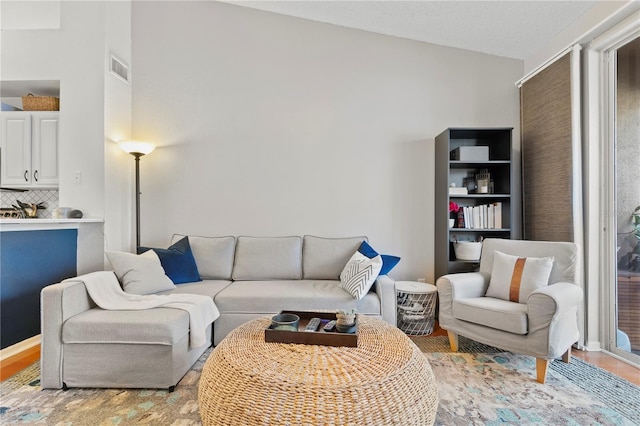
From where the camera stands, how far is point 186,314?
2123 mm

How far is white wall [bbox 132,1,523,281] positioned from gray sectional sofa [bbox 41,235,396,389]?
1.25ft

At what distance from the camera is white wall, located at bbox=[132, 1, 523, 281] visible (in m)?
3.47

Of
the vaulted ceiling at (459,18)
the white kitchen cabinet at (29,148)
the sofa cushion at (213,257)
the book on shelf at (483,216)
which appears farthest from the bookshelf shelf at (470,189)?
the white kitchen cabinet at (29,148)

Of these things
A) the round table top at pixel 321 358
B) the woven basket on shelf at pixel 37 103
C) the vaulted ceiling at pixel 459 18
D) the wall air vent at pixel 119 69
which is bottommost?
the round table top at pixel 321 358

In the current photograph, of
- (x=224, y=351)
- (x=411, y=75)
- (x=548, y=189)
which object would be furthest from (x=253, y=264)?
(x=548, y=189)

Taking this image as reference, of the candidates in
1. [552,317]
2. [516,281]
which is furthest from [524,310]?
[516,281]

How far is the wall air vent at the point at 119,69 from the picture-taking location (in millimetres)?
3252

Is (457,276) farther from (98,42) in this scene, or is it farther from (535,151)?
(98,42)

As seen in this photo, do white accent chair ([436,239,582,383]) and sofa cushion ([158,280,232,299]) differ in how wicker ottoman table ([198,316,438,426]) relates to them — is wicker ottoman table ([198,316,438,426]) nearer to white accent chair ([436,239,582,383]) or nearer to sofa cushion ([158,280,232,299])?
white accent chair ([436,239,582,383])

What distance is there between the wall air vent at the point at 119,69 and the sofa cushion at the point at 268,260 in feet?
6.93

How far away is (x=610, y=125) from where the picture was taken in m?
2.56

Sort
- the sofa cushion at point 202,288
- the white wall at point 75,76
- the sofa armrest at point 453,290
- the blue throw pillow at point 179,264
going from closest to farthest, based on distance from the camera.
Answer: the sofa armrest at point 453,290 < the sofa cushion at point 202,288 < the blue throw pillow at point 179,264 < the white wall at point 75,76

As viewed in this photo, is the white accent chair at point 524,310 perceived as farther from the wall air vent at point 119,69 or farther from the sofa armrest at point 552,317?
the wall air vent at point 119,69

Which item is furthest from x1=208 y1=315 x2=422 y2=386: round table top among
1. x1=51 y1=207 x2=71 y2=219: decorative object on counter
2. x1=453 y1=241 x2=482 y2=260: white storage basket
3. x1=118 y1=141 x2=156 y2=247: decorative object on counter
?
x1=51 y1=207 x2=71 y2=219: decorative object on counter
